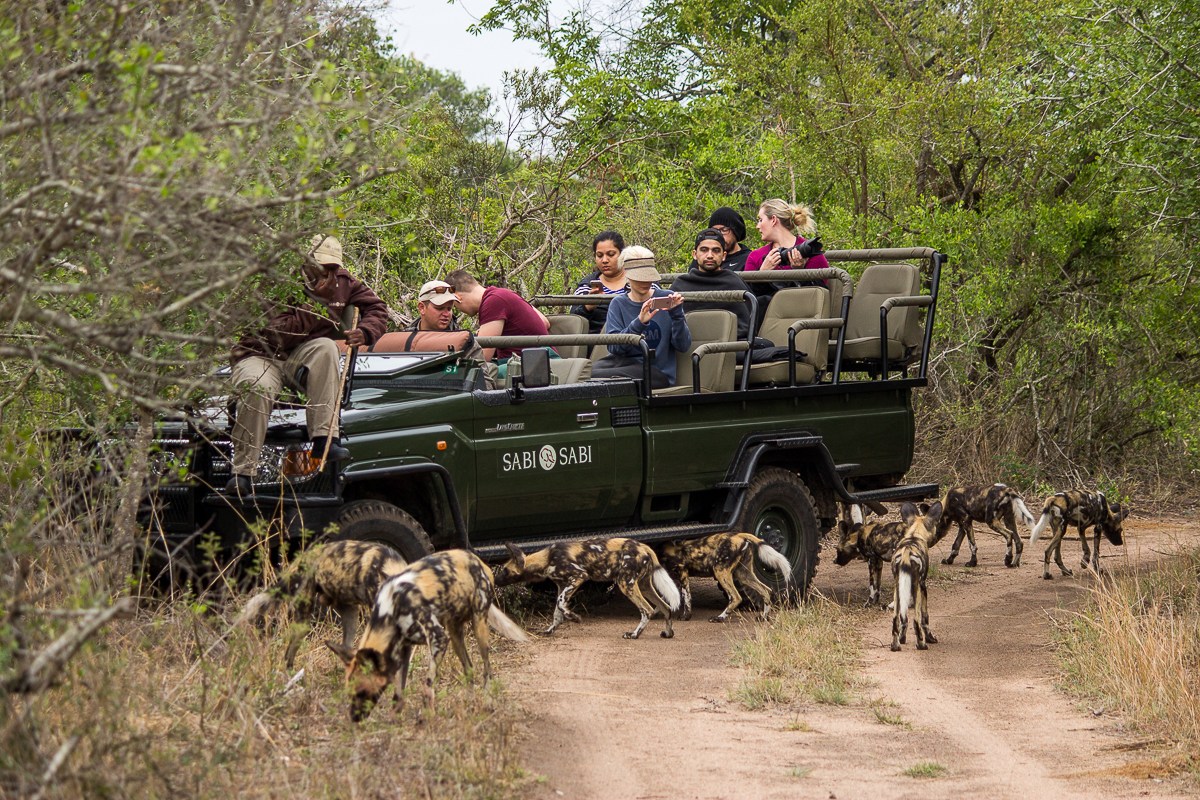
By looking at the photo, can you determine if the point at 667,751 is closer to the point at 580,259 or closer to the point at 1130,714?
the point at 1130,714

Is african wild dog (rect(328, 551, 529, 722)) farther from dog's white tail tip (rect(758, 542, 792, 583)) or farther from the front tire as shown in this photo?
the front tire

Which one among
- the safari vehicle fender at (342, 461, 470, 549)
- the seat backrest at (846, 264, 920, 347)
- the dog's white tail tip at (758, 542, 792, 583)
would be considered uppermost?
the seat backrest at (846, 264, 920, 347)

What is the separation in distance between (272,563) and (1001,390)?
9.76 metres

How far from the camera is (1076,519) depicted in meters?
11.8

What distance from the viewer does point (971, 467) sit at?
15.6 meters

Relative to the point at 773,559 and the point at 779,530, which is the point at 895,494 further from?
the point at 773,559

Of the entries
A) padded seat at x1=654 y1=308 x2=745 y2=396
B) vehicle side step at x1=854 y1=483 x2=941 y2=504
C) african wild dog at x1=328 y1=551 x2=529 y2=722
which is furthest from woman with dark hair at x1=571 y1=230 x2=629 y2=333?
african wild dog at x1=328 y1=551 x2=529 y2=722

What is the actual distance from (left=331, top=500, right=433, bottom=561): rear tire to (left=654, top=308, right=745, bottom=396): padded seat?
7.25 ft

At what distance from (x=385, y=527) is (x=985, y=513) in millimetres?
5670

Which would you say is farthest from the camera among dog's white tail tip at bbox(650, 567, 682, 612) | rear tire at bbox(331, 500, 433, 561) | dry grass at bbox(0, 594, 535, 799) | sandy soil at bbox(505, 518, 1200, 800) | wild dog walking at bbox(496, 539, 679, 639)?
dog's white tail tip at bbox(650, 567, 682, 612)

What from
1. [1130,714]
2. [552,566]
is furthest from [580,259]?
[1130,714]

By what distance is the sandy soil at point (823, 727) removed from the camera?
6.04 meters

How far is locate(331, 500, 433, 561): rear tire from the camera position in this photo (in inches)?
314

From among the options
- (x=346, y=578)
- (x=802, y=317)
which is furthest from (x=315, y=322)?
(x=802, y=317)
